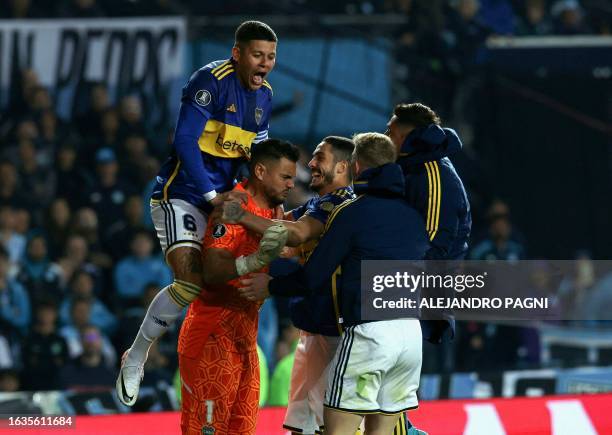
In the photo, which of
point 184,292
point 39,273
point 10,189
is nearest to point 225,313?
point 184,292

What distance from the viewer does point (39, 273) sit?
1091cm

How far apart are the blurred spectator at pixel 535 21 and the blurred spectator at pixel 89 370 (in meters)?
5.80

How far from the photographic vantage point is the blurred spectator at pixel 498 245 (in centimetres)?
1136

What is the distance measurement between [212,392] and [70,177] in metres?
5.83

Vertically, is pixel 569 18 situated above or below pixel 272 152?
above

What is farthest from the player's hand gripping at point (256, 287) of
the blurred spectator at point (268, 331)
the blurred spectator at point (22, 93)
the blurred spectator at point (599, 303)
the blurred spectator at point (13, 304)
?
the blurred spectator at point (599, 303)

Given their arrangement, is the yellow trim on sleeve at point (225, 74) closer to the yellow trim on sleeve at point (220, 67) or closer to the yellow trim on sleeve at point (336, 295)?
the yellow trim on sleeve at point (220, 67)

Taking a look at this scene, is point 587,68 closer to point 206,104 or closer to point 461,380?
point 461,380

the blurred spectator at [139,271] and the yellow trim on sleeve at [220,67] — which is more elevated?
the yellow trim on sleeve at [220,67]

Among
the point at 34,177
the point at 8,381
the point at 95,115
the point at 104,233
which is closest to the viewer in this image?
the point at 8,381

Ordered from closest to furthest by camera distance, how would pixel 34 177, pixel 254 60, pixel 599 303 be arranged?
pixel 254 60
pixel 34 177
pixel 599 303

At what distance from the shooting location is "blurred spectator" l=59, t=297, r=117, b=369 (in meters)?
10.1

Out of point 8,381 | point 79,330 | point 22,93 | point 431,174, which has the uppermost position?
point 22,93

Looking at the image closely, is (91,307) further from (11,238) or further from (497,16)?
(497,16)
